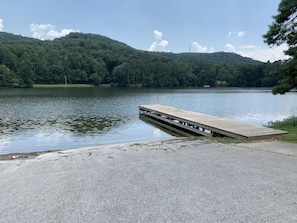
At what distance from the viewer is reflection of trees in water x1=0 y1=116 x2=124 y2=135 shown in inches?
498

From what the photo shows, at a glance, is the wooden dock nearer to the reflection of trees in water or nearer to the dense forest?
the reflection of trees in water

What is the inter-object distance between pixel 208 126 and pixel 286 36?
14.1ft

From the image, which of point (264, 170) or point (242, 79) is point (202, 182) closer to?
point (264, 170)

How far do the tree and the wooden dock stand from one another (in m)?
1.87

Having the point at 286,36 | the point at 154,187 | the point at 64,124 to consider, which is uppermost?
the point at 286,36

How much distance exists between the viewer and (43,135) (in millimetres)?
11609

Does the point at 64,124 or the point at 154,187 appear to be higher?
the point at 154,187

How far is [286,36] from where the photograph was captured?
8484mm

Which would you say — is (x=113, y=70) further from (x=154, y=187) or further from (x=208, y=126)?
(x=154, y=187)

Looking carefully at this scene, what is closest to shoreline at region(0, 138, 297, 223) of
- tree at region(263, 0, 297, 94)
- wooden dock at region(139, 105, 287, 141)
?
wooden dock at region(139, 105, 287, 141)

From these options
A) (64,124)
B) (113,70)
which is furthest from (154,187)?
(113,70)

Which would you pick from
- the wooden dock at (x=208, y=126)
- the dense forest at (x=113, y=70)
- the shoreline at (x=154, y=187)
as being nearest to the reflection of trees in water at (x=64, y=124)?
the wooden dock at (x=208, y=126)

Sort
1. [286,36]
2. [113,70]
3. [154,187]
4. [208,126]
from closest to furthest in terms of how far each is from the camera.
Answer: [154,187]
[286,36]
[208,126]
[113,70]

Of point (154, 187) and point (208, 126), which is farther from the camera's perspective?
point (208, 126)
